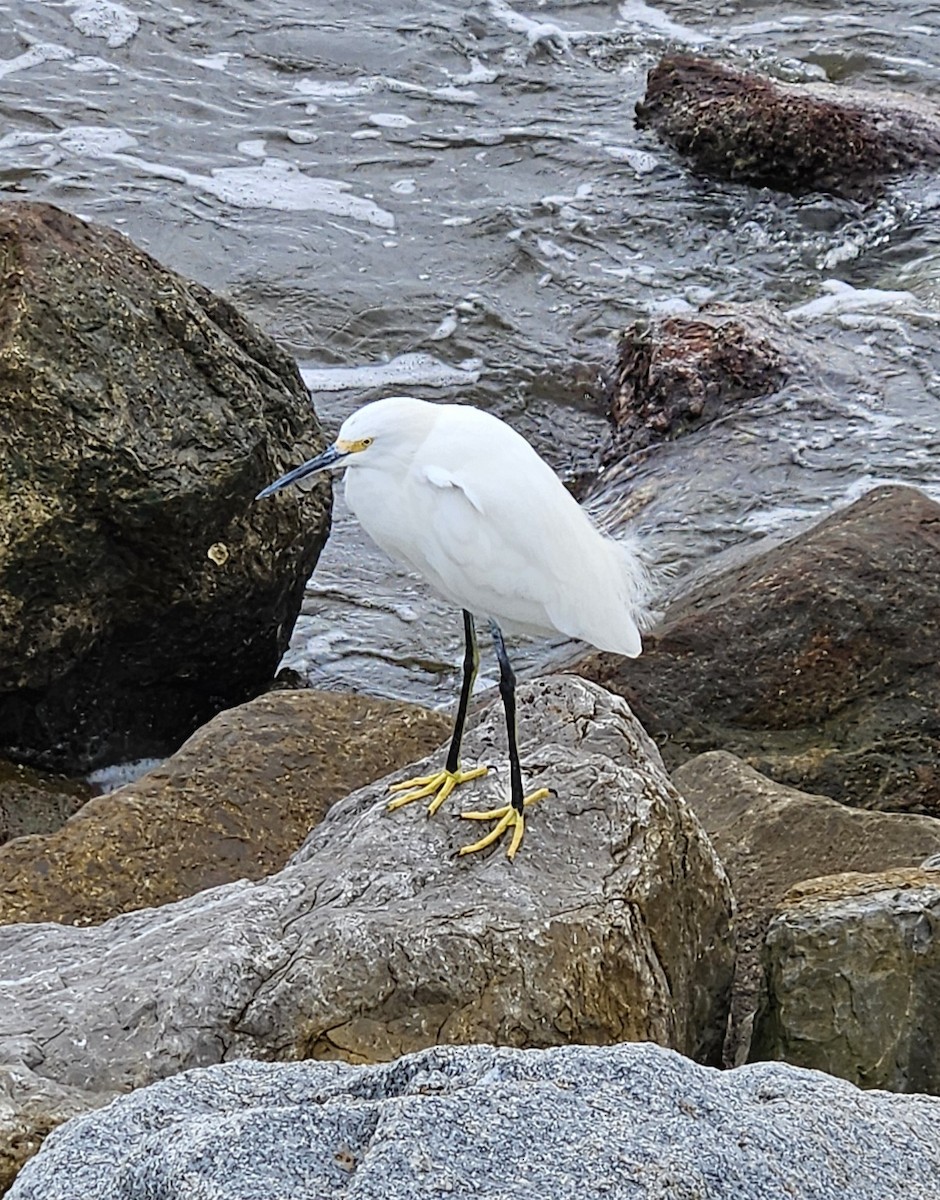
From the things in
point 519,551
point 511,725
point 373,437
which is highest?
point 373,437

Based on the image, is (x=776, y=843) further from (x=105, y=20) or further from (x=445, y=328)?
(x=105, y=20)

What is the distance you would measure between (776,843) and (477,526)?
1380 mm

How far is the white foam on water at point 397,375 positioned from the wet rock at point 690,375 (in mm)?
1084

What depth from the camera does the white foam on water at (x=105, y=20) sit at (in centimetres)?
1226

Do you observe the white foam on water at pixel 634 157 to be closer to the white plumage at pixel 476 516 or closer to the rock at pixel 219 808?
the rock at pixel 219 808

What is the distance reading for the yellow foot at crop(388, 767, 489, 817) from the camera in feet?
12.2

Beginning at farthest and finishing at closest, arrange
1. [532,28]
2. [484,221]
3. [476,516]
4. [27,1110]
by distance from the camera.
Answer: [532,28]
[484,221]
[476,516]
[27,1110]

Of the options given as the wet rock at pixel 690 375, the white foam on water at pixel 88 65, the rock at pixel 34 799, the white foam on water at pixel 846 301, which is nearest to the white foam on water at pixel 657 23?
the white foam on water at pixel 88 65

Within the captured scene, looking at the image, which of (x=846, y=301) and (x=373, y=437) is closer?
(x=373, y=437)

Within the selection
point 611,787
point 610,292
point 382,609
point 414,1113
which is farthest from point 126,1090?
point 610,292

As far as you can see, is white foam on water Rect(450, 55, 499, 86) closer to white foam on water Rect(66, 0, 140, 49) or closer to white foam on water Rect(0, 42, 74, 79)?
white foam on water Rect(66, 0, 140, 49)

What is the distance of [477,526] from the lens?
11.6ft

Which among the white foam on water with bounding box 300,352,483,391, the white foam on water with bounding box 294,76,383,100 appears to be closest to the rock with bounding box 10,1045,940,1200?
the white foam on water with bounding box 300,352,483,391

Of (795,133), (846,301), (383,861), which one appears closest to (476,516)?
(383,861)
